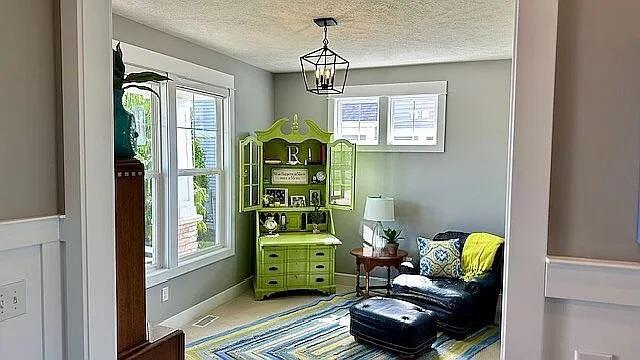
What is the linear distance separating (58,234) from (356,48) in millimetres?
3229

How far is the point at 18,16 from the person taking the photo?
4.32 feet

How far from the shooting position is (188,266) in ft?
13.5

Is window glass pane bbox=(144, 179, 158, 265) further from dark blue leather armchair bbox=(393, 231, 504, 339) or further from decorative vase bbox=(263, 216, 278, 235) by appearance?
dark blue leather armchair bbox=(393, 231, 504, 339)

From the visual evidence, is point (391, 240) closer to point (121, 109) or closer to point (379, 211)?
point (379, 211)

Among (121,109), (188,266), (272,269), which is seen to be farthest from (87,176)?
(272,269)

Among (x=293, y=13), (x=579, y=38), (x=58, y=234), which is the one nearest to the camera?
(x=579, y=38)

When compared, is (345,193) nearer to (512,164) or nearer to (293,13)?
(293,13)

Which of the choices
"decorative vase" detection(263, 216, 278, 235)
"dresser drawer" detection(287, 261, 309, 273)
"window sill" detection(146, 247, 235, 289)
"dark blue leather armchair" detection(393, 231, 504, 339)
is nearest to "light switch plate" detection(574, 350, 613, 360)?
"dark blue leather armchair" detection(393, 231, 504, 339)

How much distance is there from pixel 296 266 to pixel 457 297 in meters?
1.69

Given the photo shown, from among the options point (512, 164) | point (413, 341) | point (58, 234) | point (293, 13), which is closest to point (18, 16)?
point (58, 234)

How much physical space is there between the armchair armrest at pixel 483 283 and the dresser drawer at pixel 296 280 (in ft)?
5.49

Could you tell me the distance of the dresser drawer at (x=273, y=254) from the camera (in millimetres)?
4781

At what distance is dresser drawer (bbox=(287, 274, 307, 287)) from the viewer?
16.0 feet

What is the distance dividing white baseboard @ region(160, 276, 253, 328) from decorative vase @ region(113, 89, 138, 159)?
256 cm
